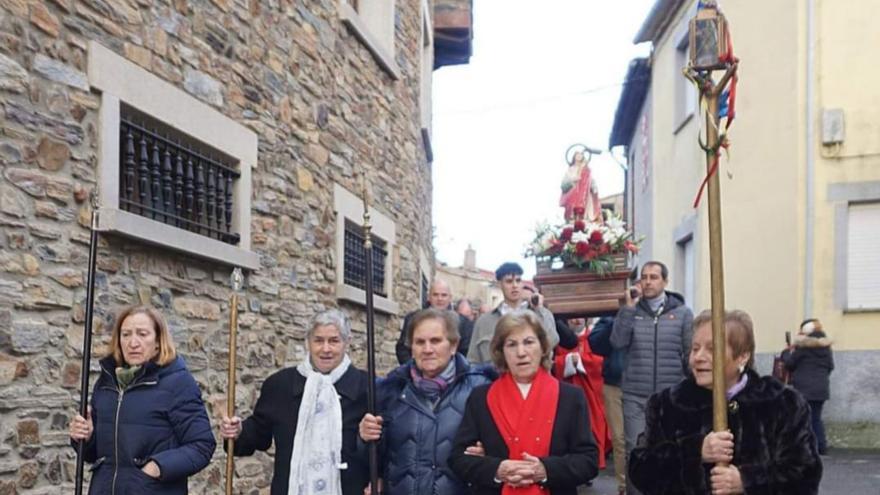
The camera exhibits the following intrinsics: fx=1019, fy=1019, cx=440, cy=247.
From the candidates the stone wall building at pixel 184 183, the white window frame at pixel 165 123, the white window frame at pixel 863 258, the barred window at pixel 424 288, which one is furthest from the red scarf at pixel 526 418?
the barred window at pixel 424 288

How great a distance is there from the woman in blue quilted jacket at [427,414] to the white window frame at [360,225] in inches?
149

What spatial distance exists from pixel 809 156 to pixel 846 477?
4.69 metres

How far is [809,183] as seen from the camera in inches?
508

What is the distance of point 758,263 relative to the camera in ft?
44.3

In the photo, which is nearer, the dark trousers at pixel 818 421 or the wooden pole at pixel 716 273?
the wooden pole at pixel 716 273

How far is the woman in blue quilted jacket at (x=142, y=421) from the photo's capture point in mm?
4402

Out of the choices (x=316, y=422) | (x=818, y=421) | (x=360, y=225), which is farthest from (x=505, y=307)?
(x=818, y=421)

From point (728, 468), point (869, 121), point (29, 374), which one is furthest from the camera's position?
point (869, 121)

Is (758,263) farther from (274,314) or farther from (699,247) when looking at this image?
(274,314)

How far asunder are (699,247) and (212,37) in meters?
9.79

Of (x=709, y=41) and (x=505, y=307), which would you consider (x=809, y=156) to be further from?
(x=709, y=41)

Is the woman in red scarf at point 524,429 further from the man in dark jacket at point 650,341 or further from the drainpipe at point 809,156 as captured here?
the drainpipe at point 809,156

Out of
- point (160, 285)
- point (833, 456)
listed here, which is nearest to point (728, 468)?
point (160, 285)

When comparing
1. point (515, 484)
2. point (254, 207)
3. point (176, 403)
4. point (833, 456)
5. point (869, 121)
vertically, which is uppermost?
point (869, 121)
